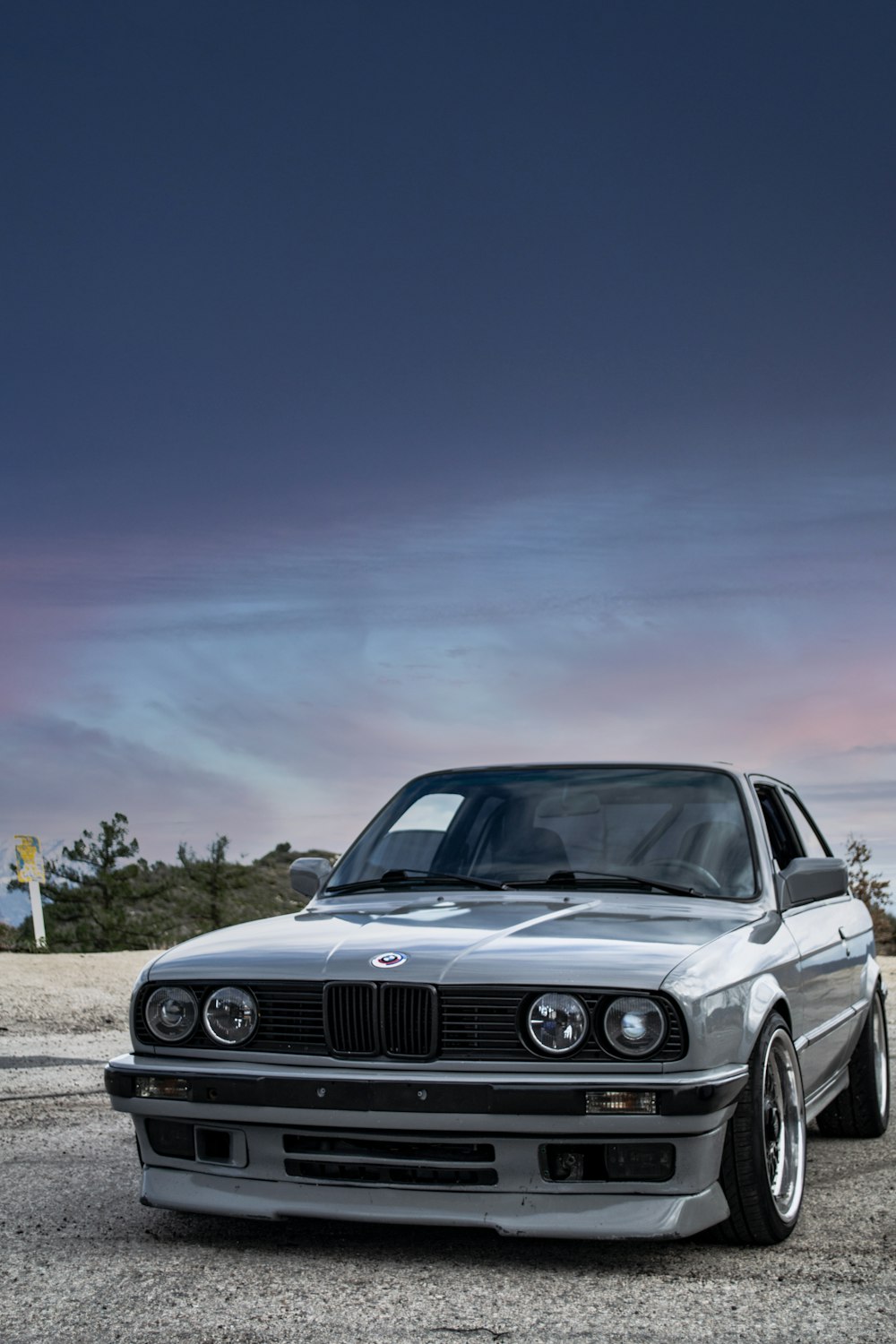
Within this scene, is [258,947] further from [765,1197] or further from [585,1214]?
[765,1197]

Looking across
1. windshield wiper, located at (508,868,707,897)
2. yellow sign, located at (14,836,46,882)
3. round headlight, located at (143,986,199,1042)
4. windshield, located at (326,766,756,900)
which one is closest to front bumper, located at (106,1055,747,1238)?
round headlight, located at (143,986,199,1042)

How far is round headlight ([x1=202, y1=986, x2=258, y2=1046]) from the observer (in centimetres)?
475

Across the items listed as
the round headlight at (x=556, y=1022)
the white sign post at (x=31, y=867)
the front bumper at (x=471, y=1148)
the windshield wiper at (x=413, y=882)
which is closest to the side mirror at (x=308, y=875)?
the windshield wiper at (x=413, y=882)

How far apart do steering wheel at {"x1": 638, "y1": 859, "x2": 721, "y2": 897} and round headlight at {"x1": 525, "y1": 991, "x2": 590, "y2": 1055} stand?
1.32 metres

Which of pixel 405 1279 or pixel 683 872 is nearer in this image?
pixel 405 1279

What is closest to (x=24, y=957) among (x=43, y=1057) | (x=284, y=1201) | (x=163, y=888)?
(x=43, y=1057)

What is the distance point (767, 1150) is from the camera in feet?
15.8

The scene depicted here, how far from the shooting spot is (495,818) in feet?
20.7

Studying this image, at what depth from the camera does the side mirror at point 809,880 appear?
5.69 metres

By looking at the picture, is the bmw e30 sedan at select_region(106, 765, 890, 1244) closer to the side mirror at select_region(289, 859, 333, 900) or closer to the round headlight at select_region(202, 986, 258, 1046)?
the round headlight at select_region(202, 986, 258, 1046)

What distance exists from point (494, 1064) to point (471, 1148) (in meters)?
0.28

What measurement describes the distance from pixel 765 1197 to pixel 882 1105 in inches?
121

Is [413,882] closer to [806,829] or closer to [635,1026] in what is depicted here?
[635,1026]

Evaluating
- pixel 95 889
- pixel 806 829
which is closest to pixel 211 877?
pixel 95 889
